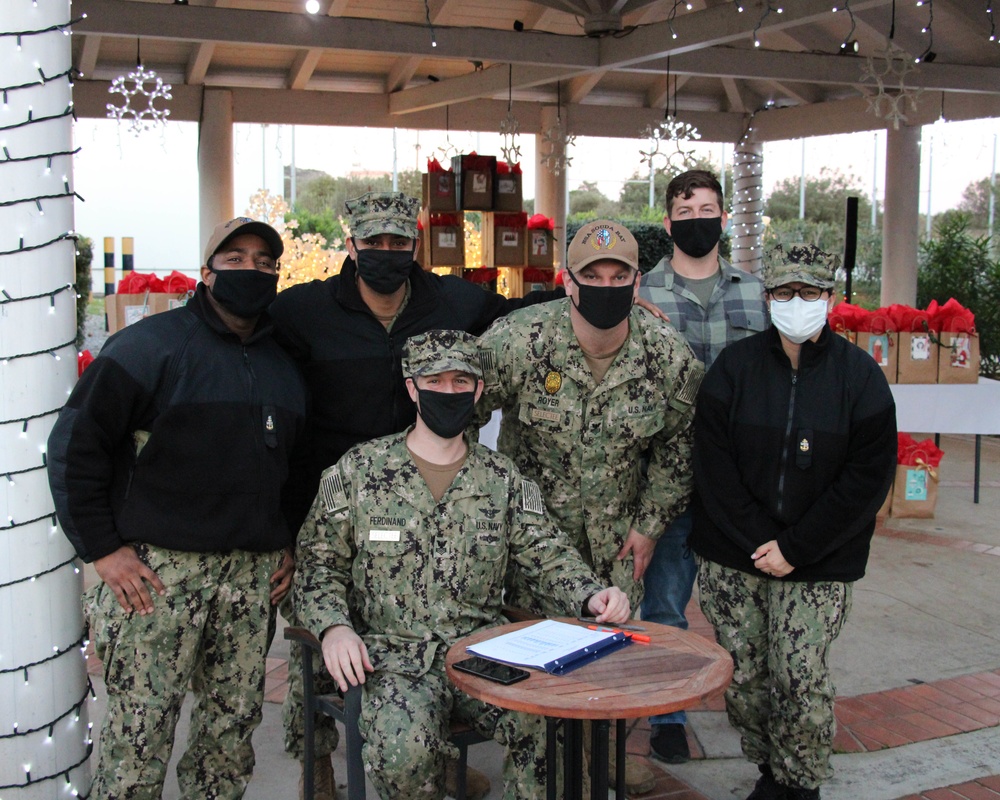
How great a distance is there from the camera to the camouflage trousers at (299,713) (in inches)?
121

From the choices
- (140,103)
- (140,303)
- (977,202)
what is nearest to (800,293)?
(140,303)

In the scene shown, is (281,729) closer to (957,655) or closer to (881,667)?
(881,667)

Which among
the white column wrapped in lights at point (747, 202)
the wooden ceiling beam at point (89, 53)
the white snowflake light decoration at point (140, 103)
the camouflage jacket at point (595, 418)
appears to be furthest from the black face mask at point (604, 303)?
the white column wrapped in lights at point (747, 202)

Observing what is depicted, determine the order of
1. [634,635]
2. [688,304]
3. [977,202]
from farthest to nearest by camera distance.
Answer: [977,202] < [688,304] < [634,635]

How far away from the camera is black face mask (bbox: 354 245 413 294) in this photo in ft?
9.84

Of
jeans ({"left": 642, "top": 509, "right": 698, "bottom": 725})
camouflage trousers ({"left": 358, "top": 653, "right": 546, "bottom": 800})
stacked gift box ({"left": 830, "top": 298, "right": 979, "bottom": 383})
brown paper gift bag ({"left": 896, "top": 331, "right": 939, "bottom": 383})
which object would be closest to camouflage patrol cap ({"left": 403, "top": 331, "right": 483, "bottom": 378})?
camouflage trousers ({"left": 358, "top": 653, "right": 546, "bottom": 800})

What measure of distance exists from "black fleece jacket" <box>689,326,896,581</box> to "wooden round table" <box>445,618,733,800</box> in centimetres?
54

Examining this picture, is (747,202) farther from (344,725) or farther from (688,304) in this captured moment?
(344,725)

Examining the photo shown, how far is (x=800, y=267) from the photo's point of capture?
2975 millimetres

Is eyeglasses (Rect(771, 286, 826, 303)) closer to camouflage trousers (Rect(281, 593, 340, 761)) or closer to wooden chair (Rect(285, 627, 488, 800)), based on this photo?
wooden chair (Rect(285, 627, 488, 800))

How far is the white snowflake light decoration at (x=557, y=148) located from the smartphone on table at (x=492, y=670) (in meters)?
8.99

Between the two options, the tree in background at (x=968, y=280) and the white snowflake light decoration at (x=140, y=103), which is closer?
the white snowflake light decoration at (x=140, y=103)

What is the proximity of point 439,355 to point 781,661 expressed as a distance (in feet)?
4.31

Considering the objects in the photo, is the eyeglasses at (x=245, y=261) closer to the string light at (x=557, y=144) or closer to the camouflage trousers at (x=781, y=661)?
the camouflage trousers at (x=781, y=661)
